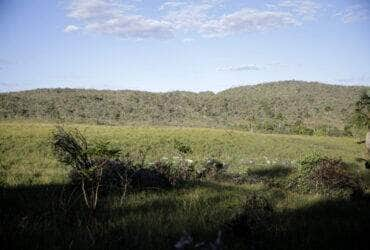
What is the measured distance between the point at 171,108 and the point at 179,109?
189cm

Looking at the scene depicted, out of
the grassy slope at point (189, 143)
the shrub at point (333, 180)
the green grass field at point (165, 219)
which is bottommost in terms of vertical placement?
the grassy slope at point (189, 143)

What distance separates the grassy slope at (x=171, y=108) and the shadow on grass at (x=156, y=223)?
5796 centimetres

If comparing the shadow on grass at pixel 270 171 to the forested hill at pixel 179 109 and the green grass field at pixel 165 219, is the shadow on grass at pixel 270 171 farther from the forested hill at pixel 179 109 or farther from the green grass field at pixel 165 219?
the forested hill at pixel 179 109

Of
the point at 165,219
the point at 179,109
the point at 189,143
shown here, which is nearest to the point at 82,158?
the point at 165,219

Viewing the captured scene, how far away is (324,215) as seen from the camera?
8.71m

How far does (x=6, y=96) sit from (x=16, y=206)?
7758 cm

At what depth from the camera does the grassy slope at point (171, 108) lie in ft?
244

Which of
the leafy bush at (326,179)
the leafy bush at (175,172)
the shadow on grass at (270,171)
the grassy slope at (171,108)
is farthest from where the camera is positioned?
the grassy slope at (171,108)

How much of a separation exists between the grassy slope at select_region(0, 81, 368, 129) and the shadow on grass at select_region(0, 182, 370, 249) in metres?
58.0

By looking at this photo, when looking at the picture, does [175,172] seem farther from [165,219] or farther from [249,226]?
[249,226]

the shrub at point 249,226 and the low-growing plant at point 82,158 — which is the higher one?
the low-growing plant at point 82,158

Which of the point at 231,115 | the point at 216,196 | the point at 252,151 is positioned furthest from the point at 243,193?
the point at 231,115

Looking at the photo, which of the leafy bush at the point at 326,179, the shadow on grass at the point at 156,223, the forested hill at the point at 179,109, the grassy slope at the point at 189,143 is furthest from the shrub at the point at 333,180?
the forested hill at the point at 179,109

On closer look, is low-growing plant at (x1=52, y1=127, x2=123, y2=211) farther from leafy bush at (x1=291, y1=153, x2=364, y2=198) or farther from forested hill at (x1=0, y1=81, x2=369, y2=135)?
forested hill at (x1=0, y1=81, x2=369, y2=135)
